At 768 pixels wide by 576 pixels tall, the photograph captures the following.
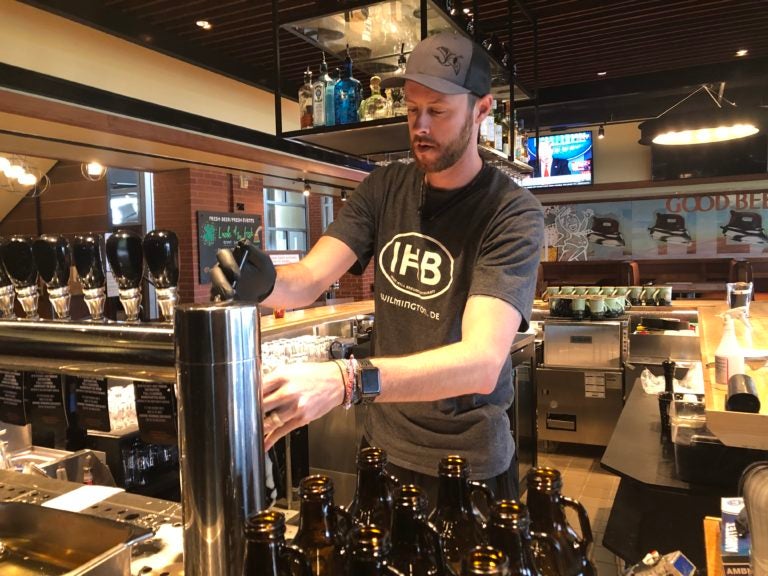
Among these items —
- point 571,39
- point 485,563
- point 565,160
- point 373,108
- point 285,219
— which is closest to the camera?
point 485,563

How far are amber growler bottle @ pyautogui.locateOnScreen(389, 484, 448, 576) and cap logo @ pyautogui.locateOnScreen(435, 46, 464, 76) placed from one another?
1013 mm

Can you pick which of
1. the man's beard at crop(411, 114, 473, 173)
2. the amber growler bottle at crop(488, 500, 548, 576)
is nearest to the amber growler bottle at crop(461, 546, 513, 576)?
the amber growler bottle at crop(488, 500, 548, 576)

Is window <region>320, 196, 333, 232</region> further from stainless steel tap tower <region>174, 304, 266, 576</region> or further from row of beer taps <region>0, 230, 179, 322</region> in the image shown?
stainless steel tap tower <region>174, 304, 266, 576</region>

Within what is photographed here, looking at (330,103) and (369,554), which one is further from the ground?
(330,103)

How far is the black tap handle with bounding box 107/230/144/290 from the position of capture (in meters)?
0.77

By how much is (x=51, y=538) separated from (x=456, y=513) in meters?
0.58

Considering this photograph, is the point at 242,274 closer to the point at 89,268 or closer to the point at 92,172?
the point at 89,268

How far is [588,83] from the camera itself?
20.7ft

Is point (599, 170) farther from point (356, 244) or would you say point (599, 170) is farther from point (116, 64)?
point (356, 244)

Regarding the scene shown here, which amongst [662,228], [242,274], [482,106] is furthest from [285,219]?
[242,274]

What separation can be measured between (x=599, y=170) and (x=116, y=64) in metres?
7.53

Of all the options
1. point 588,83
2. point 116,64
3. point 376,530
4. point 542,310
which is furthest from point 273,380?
point 588,83

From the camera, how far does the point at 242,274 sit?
900mm

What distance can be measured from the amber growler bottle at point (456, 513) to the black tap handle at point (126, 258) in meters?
0.46
